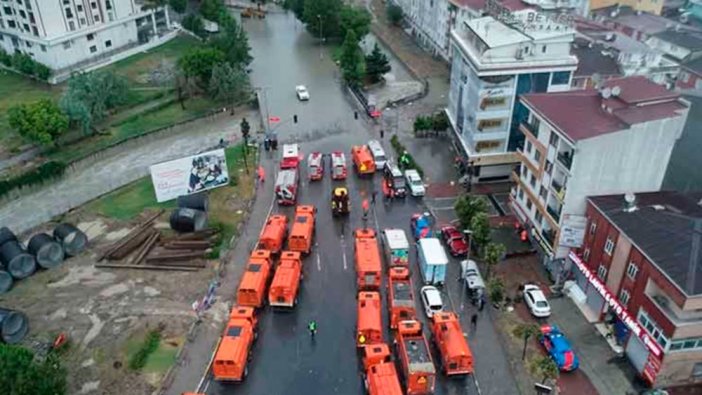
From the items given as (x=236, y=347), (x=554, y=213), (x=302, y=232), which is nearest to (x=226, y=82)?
(x=302, y=232)

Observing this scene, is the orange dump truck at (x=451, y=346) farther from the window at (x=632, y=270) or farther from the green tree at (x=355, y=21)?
the green tree at (x=355, y=21)

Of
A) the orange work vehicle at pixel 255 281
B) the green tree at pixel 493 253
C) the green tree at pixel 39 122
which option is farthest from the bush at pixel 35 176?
the green tree at pixel 493 253

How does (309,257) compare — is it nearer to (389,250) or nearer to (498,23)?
(389,250)

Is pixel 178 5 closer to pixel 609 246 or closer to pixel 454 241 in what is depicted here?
pixel 454 241

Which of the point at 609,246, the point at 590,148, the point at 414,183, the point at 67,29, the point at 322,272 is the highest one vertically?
the point at 590,148

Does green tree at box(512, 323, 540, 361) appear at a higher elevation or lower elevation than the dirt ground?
higher

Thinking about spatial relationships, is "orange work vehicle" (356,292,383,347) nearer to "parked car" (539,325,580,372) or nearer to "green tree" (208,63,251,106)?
"parked car" (539,325,580,372)

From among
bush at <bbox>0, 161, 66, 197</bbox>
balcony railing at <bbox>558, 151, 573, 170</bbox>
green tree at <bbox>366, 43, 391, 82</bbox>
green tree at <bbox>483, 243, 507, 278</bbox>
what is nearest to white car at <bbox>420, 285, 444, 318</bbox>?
green tree at <bbox>483, 243, 507, 278</bbox>
